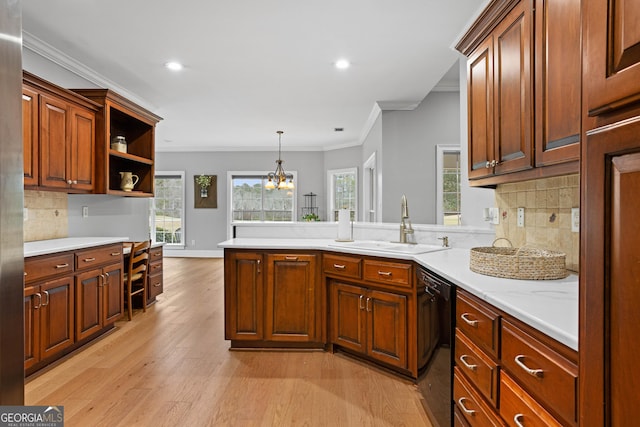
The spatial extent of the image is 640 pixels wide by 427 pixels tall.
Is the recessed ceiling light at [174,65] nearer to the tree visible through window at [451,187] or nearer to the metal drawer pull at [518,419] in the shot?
the tree visible through window at [451,187]

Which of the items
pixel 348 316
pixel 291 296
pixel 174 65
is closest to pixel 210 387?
pixel 291 296

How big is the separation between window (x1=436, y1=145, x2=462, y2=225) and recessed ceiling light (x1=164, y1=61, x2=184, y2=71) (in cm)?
327

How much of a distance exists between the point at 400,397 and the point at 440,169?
327 cm

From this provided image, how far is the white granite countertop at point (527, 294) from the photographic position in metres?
1.03

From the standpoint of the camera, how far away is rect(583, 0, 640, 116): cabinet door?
656 mm

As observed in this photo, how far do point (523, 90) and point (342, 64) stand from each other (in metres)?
2.32

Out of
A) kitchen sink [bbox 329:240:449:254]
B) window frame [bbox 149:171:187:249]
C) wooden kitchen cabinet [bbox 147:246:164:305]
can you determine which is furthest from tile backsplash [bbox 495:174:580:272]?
window frame [bbox 149:171:187:249]

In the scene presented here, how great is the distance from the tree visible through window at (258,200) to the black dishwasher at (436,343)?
6554 millimetres

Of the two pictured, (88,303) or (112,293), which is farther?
(112,293)

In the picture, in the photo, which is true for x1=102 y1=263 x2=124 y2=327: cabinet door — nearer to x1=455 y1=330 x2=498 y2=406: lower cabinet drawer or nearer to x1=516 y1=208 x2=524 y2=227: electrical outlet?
x1=455 y1=330 x2=498 y2=406: lower cabinet drawer

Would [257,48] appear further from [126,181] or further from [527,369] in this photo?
[527,369]

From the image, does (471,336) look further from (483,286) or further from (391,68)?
(391,68)

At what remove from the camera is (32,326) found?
250 cm

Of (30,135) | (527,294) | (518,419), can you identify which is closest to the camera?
(518,419)
